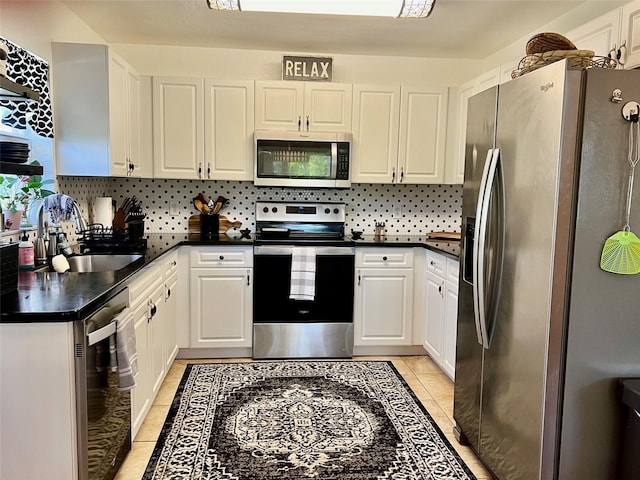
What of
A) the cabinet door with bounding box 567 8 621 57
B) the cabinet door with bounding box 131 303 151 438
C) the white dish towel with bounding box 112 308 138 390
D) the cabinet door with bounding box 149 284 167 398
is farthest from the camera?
the cabinet door with bounding box 149 284 167 398

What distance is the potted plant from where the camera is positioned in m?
2.51

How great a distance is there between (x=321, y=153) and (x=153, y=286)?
5.51 feet

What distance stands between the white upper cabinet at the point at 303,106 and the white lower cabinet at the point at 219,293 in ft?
3.42

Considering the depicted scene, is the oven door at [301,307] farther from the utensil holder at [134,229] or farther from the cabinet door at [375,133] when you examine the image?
the utensil holder at [134,229]

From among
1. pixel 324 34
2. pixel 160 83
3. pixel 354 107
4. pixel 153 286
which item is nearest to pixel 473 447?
pixel 153 286

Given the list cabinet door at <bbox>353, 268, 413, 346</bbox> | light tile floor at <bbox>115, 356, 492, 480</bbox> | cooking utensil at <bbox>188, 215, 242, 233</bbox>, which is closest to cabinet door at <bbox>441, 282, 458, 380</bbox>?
light tile floor at <bbox>115, 356, 492, 480</bbox>

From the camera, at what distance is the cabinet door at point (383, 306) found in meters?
3.68

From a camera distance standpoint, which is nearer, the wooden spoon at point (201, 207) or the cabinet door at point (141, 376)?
the cabinet door at point (141, 376)

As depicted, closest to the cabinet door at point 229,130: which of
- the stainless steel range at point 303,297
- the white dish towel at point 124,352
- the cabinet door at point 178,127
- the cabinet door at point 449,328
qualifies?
the cabinet door at point 178,127

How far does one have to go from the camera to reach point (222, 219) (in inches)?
159

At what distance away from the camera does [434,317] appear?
3477 millimetres

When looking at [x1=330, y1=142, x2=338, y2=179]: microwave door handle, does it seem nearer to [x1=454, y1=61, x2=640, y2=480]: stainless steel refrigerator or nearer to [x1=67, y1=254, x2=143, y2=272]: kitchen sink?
[x1=67, y1=254, x2=143, y2=272]: kitchen sink

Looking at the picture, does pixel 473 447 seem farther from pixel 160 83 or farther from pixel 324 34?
pixel 160 83

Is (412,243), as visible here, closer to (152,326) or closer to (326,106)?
(326,106)
